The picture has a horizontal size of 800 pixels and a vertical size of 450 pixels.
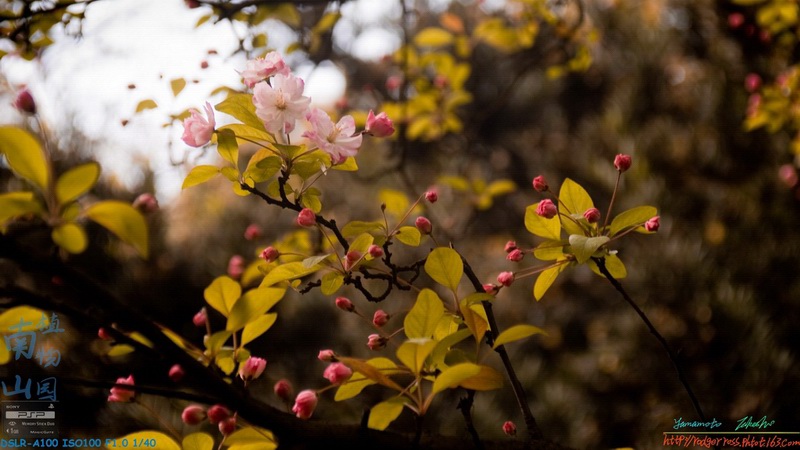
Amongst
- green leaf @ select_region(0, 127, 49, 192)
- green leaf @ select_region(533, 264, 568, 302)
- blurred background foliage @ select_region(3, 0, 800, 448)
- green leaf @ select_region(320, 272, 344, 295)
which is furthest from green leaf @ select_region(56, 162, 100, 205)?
blurred background foliage @ select_region(3, 0, 800, 448)

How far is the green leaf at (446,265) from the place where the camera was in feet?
1.87

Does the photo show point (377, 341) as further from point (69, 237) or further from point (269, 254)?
point (69, 237)

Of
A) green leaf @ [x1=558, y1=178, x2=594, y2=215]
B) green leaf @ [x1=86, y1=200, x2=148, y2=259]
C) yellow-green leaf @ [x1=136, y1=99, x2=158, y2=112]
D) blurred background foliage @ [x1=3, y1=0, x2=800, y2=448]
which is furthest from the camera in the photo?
blurred background foliage @ [x1=3, y1=0, x2=800, y2=448]

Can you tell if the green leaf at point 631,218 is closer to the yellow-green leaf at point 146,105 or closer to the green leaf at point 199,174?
the green leaf at point 199,174

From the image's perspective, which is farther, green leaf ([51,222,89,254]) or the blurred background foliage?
the blurred background foliage

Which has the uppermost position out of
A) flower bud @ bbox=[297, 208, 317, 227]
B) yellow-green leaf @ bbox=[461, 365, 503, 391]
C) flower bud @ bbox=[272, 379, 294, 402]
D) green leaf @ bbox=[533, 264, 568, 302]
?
flower bud @ bbox=[297, 208, 317, 227]

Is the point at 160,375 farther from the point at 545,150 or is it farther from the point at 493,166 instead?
the point at 493,166

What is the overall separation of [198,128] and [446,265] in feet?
1.06

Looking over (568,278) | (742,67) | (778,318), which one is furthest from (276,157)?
(742,67)

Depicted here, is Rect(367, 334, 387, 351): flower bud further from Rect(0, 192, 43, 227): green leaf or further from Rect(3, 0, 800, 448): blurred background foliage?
Rect(3, 0, 800, 448): blurred background foliage

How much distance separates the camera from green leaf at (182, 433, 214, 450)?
1.95 ft

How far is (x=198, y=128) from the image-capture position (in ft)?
1.96

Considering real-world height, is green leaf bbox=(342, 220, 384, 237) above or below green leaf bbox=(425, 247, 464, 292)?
below

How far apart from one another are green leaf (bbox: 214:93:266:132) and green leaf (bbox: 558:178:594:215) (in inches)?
15.7
